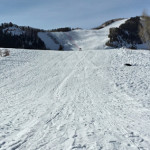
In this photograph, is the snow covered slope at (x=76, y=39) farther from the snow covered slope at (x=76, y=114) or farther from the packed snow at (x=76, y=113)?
the snow covered slope at (x=76, y=114)

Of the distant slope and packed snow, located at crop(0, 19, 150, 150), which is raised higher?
the distant slope

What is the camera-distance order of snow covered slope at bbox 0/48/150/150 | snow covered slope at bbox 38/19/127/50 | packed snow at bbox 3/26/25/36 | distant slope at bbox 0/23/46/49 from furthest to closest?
packed snow at bbox 3/26/25/36
snow covered slope at bbox 38/19/127/50
distant slope at bbox 0/23/46/49
snow covered slope at bbox 0/48/150/150

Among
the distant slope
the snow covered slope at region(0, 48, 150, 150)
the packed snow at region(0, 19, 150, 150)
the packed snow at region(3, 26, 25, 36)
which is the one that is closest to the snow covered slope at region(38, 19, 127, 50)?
the distant slope

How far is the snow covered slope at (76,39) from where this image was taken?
91.2m

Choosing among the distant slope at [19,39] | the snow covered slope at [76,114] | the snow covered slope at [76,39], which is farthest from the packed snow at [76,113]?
the distant slope at [19,39]

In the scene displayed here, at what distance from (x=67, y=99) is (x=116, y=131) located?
12.6 feet

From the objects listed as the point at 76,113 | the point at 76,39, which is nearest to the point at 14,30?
the point at 76,39

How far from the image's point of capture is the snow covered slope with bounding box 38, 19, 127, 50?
299 ft

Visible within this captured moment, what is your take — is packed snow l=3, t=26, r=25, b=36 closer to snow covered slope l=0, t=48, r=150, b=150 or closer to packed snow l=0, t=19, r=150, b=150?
packed snow l=0, t=19, r=150, b=150

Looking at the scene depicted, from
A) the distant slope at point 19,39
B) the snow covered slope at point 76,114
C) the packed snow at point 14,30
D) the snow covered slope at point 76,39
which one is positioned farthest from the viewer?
the packed snow at point 14,30

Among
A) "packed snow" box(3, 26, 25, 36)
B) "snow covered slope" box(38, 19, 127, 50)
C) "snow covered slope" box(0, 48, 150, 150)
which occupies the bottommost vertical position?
"snow covered slope" box(0, 48, 150, 150)

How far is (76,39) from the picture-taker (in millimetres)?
106688

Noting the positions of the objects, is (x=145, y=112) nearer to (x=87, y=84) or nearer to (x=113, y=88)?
(x=113, y=88)

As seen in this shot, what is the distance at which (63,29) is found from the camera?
401ft
